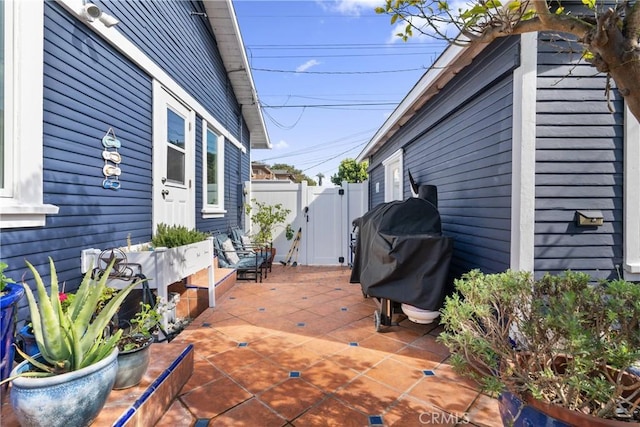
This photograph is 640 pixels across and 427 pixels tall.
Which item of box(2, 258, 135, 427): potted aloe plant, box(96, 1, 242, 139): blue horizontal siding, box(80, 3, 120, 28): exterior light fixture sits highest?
box(96, 1, 242, 139): blue horizontal siding

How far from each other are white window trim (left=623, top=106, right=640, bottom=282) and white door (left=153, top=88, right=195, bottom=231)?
16.0 ft

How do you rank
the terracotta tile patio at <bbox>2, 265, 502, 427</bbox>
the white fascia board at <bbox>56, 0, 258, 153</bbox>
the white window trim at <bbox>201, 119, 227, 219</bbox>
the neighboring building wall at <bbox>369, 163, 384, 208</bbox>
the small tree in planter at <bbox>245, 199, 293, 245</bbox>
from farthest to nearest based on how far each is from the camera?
1. the neighboring building wall at <bbox>369, 163, 384, 208</bbox>
2. the small tree in planter at <bbox>245, 199, 293, 245</bbox>
3. the white window trim at <bbox>201, 119, 227, 219</bbox>
4. the white fascia board at <bbox>56, 0, 258, 153</bbox>
5. the terracotta tile patio at <bbox>2, 265, 502, 427</bbox>

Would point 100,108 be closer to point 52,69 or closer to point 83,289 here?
point 52,69

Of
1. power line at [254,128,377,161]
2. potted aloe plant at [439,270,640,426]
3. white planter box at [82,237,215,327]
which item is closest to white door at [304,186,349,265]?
white planter box at [82,237,215,327]

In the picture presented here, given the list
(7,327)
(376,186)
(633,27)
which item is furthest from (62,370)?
(376,186)

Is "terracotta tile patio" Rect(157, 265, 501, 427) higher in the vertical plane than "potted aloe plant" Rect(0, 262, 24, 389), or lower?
lower

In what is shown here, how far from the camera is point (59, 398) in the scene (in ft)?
4.37

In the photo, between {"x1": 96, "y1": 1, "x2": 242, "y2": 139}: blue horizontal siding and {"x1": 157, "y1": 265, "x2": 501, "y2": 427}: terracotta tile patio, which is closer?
{"x1": 157, "y1": 265, "x2": 501, "y2": 427}: terracotta tile patio

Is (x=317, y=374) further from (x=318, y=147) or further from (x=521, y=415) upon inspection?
(x=318, y=147)

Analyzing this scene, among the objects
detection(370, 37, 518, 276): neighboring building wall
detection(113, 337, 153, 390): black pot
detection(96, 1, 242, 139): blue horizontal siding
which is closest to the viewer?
detection(113, 337, 153, 390): black pot

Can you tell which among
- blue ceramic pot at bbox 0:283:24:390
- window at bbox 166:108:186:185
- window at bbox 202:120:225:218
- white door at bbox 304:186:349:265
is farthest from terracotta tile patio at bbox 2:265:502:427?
white door at bbox 304:186:349:265

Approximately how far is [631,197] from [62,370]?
418cm

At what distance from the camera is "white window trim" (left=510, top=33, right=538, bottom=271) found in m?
2.66

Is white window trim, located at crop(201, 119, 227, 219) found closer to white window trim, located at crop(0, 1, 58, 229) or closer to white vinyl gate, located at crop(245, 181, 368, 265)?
white vinyl gate, located at crop(245, 181, 368, 265)
